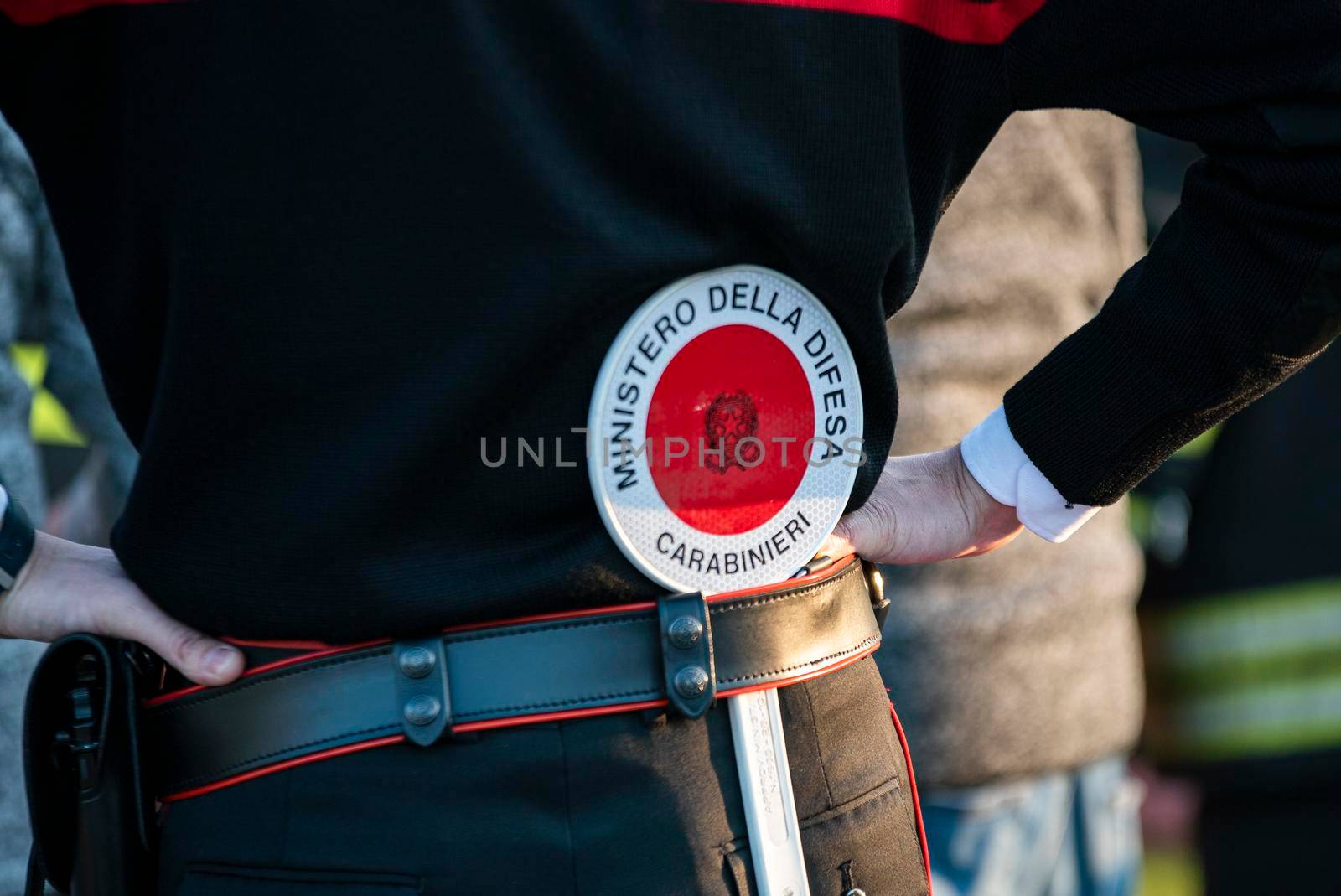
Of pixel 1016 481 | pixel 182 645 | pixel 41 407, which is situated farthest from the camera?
pixel 41 407

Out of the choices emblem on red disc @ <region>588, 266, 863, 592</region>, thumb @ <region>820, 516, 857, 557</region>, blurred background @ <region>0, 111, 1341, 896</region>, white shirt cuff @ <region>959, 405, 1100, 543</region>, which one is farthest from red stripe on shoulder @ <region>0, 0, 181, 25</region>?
blurred background @ <region>0, 111, 1341, 896</region>

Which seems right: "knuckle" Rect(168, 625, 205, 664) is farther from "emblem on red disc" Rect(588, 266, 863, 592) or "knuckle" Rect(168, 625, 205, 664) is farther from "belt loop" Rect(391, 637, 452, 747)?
"emblem on red disc" Rect(588, 266, 863, 592)

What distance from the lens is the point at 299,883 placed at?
37.8 inches

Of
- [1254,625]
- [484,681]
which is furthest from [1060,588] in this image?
[484,681]

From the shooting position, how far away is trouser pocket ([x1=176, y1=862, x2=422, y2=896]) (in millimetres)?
952

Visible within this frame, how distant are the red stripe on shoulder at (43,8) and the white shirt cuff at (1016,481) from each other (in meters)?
0.90

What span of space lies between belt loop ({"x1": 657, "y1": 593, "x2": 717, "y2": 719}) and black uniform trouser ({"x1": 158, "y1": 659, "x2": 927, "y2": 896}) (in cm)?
3

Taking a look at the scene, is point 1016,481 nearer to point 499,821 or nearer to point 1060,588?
point 499,821

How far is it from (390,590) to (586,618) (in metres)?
0.15

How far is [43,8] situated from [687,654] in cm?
71

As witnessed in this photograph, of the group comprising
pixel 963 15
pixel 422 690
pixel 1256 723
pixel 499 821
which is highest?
pixel 963 15

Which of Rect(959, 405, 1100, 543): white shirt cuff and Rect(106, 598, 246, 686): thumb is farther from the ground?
Rect(959, 405, 1100, 543): white shirt cuff

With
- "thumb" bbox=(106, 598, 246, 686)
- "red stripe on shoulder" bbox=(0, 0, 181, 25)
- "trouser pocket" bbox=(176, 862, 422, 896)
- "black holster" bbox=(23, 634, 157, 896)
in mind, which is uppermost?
"red stripe on shoulder" bbox=(0, 0, 181, 25)

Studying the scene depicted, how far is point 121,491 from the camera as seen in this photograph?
8.49 feet
